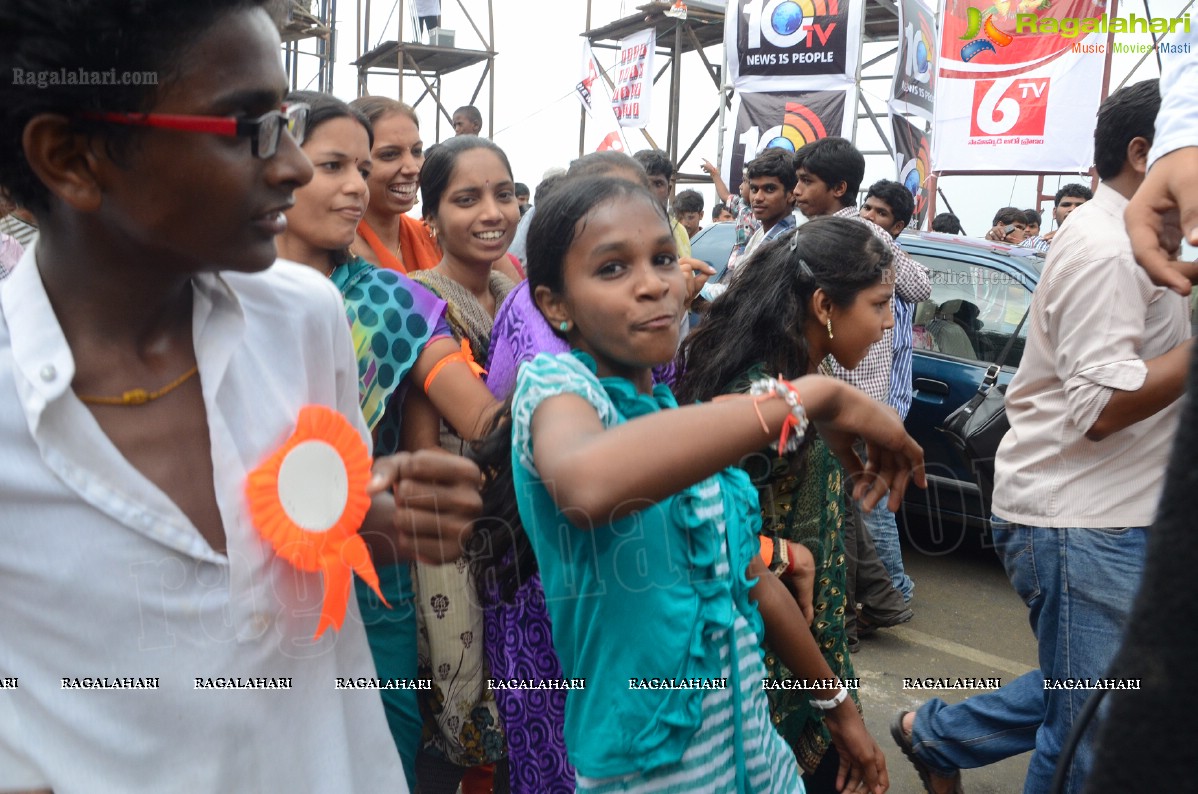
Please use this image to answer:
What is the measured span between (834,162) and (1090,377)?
3.02 meters

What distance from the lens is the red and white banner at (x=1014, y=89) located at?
29.2 feet

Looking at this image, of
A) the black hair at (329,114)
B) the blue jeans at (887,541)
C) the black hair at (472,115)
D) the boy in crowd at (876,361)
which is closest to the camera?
the black hair at (329,114)

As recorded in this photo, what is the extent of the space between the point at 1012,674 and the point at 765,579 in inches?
114

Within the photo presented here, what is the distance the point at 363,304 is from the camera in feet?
7.41

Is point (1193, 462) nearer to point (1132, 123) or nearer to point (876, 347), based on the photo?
point (1132, 123)

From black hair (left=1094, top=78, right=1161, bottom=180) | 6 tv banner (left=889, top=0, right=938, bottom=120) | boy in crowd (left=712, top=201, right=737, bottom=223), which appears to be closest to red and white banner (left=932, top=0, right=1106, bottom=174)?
6 tv banner (left=889, top=0, right=938, bottom=120)

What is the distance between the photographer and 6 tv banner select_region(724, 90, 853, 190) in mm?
9203

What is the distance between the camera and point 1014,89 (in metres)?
9.20

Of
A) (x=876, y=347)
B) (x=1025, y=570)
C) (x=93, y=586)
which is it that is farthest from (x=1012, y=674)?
(x=93, y=586)

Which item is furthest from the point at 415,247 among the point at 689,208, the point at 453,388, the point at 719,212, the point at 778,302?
the point at 719,212

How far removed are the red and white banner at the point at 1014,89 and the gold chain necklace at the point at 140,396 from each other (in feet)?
31.5

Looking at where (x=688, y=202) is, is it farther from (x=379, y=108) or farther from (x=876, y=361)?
(x=379, y=108)

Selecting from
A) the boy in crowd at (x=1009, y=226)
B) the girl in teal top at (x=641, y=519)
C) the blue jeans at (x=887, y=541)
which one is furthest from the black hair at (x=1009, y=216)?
the girl in teal top at (x=641, y=519)

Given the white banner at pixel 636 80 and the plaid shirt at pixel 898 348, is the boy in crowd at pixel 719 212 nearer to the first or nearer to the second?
the white banner at pixel 636 80
